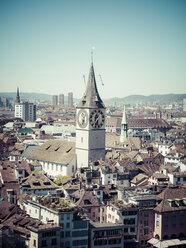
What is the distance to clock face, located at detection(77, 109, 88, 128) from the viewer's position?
293 feet

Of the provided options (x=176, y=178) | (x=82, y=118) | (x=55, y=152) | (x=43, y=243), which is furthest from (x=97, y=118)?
A: (x=43, y=243)

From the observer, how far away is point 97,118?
89.6 meters

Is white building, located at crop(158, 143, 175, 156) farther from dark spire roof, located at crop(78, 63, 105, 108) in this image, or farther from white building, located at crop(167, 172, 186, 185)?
white building, located at crop(167, 172, 186, 185)

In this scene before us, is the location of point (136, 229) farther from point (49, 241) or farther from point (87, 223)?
point (49, 241)

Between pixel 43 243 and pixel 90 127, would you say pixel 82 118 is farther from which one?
pixel 43 243

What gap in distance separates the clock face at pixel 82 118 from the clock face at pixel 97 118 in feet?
3.34

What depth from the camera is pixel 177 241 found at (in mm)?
63094

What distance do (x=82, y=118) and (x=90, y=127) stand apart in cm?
231

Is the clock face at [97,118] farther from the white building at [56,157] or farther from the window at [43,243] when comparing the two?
the window at [43,243]

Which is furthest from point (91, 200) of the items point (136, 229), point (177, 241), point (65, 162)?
point (65, 162)

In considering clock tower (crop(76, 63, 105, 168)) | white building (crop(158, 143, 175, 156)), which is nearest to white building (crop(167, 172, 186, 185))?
clock tower (crop(76, 63, 105, 168))

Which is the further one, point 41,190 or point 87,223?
point 41,190

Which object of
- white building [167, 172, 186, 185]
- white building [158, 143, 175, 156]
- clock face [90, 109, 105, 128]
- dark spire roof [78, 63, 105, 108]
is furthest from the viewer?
white building [158, 143, 175, 156]

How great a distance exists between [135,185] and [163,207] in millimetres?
19492
